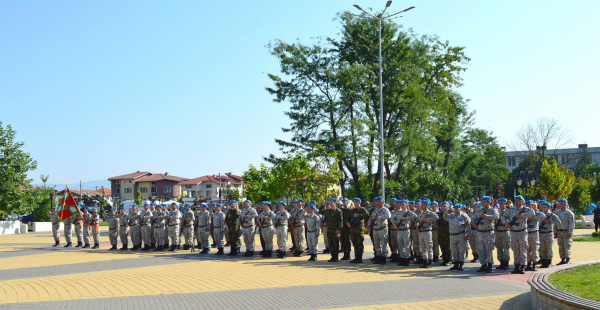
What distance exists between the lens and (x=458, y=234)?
14.1 metres

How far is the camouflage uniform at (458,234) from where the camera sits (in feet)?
45.8

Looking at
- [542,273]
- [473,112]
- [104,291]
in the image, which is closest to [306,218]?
[104,291]

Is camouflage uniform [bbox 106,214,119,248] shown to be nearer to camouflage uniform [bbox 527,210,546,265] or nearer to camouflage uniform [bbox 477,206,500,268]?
camouflage uniform [bbox 477,206,500,268]

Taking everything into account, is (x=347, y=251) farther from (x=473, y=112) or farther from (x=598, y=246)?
(x=473, y=112)

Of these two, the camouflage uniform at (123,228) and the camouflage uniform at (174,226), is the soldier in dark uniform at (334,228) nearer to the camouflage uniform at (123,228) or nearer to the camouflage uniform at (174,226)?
the camouflage uniform at (174,226)

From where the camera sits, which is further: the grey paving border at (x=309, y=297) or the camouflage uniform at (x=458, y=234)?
the camouflage uniform at (x=458, y=234)

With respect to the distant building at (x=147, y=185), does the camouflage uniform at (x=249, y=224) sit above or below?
below

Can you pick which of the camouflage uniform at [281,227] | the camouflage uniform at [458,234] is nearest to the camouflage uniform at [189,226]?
the camouflage uniform at [281,227]

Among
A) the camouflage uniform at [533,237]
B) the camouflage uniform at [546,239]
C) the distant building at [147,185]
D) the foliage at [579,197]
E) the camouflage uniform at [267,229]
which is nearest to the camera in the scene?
the camouflage uniform at [533,237]

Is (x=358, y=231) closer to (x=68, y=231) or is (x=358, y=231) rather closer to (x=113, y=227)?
(x=113, y=227)

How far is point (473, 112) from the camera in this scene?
193 feet

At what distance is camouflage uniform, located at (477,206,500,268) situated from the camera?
13.2 meters

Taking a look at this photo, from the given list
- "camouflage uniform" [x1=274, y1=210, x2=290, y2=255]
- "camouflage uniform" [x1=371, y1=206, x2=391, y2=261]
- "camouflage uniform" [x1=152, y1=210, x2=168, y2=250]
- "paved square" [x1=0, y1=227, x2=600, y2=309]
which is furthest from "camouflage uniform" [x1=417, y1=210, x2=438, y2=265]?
"camouflage uniform" [x1=152, y1=210, x2=168, y2=250]

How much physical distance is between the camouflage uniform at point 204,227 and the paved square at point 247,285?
1.96 m
